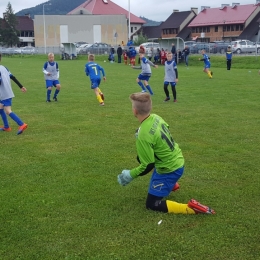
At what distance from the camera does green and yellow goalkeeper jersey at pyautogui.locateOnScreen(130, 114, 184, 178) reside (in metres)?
4.84

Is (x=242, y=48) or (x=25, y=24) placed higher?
(x=25, y=24)

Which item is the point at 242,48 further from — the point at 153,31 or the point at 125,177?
the point at 153,31

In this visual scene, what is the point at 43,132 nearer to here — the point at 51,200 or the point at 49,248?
the point at 51,200

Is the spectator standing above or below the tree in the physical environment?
below

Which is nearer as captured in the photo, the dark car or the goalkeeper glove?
the goalkeeper glove

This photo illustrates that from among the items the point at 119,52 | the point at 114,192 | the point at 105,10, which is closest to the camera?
the point at 114,192

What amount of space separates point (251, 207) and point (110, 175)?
7.60 feet

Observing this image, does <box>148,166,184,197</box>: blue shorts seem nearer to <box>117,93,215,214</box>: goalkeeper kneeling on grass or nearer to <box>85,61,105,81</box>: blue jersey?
<box>117,93,215,214</box>: goalkeeper kneeling on grass

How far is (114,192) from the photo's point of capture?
5.91 metres

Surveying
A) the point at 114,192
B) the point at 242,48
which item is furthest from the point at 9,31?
the point at 114,192

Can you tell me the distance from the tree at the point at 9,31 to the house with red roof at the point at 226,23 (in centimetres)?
3907

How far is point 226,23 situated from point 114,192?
2946 inches

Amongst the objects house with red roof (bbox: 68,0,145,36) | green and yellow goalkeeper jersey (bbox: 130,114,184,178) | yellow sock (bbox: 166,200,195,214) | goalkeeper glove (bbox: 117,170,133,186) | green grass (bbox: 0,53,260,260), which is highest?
house with red roof (bbox: 68,0,145,36)

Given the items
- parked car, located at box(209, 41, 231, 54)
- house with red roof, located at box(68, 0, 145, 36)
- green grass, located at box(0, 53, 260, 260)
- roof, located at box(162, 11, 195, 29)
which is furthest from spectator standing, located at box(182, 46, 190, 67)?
house with red roof, located at box(68, 0, 145, 36)
